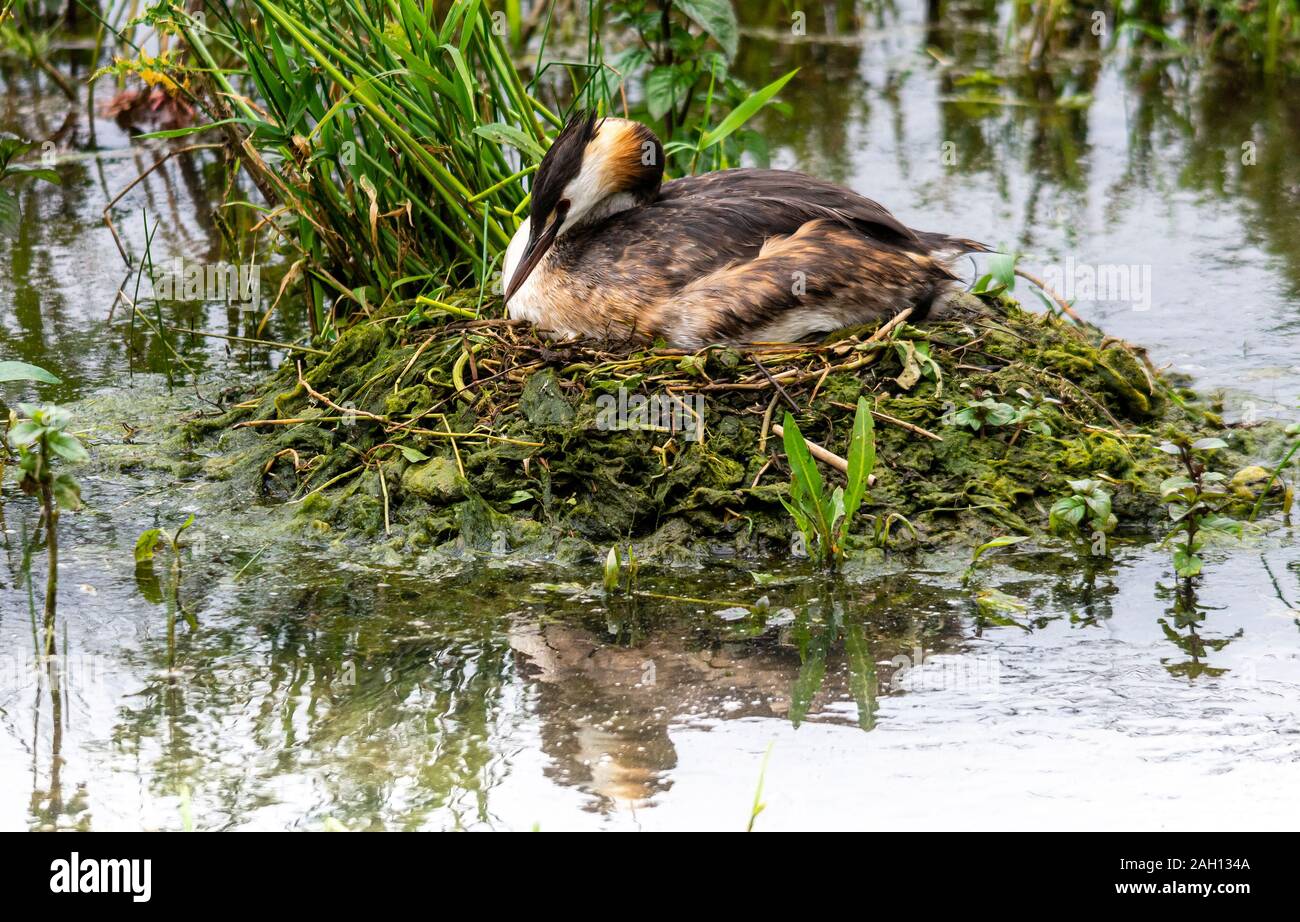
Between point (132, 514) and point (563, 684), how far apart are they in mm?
1863

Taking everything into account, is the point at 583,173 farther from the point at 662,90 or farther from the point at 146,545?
the point at 146,545

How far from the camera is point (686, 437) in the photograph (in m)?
5.20

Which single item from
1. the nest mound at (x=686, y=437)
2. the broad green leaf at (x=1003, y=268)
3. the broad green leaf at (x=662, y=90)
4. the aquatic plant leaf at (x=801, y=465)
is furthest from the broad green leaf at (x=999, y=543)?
the broad green leaf at (x=662, y=90)

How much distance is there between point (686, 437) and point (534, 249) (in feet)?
2.94

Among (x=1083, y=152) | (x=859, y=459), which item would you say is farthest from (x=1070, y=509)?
(x=1083, y=152)

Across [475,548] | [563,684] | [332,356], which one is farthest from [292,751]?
[332,356]

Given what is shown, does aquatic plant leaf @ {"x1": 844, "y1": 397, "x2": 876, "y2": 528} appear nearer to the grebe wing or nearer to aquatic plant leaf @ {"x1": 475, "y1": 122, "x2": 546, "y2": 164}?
the grebe wing

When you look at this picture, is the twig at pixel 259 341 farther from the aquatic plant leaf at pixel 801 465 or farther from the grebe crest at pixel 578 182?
the aquatic plant leaf at pixel 801 465

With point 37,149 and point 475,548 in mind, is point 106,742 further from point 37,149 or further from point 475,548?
point 37,149

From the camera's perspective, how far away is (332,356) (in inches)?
232

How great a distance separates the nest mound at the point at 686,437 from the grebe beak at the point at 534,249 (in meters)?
0.18

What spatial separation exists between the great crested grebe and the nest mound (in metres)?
0.10

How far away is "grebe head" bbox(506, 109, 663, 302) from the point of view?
552cm

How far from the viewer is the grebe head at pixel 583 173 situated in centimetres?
552
